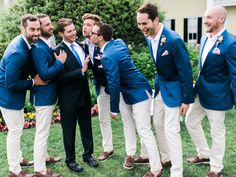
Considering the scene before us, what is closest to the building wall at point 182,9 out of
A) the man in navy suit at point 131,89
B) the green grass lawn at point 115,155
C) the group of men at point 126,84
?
the green grass lawn at point 115,155

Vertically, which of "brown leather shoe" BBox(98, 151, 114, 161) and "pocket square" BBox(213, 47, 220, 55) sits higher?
"pocket square" BBox(213, 47, 220, 55)

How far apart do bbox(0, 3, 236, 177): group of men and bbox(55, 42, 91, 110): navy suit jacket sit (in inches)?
0.5

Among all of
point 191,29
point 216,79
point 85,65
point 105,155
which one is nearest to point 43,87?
point 85,65

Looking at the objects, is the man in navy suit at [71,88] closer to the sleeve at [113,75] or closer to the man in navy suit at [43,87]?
the man in navy suit at [43,87]

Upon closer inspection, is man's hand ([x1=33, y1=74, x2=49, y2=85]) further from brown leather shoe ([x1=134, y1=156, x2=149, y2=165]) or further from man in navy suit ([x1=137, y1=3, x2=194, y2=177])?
brown leather shoe ([x1=134, y1=156, x2=149, y2=165])

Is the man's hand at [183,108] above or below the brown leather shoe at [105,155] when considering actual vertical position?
above

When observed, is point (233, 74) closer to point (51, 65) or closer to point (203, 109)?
point (203, 109)

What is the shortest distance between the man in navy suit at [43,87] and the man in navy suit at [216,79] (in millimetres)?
1780

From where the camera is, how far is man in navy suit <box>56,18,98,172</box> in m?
5.30

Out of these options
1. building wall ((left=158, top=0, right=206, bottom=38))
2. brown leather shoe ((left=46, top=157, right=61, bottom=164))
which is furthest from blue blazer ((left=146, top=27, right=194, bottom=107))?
building wall ((left=158, top=0, right=206, bottom=38))

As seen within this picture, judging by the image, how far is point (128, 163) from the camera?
5688 mm

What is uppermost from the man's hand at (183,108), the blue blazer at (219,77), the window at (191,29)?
the blue blazer at (219,77)

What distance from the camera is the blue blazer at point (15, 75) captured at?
15.9ft

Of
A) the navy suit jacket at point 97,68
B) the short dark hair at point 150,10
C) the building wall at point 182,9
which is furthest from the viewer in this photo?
the building wall at point 182,9
